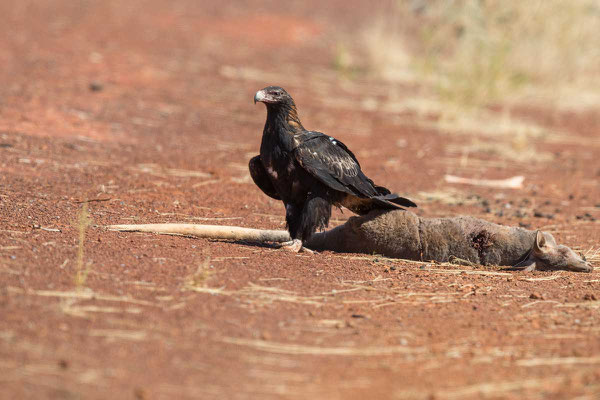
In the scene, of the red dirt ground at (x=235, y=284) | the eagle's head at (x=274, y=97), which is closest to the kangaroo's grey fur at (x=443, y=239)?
the red dirt ground at (x=235, y=284)

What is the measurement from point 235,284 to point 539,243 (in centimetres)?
243

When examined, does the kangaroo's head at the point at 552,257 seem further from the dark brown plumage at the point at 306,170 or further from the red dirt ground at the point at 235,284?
the dark brown plumage at the point at 306,170

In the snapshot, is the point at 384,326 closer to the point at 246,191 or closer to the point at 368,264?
the point at 368,264

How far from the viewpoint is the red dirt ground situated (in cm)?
332

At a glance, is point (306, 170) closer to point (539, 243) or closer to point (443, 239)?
point (443, 239)

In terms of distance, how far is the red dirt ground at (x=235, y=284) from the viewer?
3316 mm

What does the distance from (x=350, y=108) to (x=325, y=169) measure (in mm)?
9385

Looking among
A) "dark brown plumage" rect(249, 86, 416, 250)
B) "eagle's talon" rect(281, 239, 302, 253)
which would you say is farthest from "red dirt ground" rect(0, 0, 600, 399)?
"dark brown plumage" rect(249, 86, 416, 250)

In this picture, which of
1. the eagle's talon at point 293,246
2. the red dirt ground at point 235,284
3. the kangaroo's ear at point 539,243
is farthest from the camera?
the eagle's talon at point 293,246

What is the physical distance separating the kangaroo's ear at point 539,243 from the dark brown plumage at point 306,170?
3.32 ft

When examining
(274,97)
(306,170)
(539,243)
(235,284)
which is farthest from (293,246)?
(539,243)

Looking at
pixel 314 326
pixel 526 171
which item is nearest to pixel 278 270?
pixel 314 326

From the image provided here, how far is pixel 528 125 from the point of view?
49.1ft

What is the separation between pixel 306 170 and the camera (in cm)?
566
